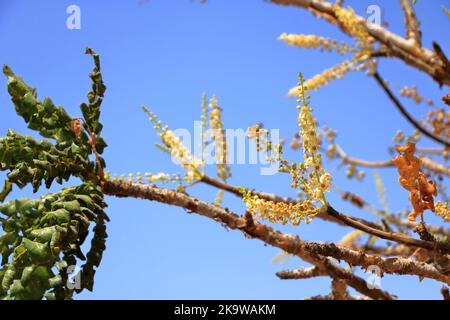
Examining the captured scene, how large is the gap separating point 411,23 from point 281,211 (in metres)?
1.99

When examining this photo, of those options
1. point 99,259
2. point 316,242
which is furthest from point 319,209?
point 99,259

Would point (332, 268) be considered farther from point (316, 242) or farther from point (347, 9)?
point (347, 9)

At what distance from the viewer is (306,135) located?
1.32 meters

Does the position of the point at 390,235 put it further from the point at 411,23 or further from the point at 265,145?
the point at 411,23

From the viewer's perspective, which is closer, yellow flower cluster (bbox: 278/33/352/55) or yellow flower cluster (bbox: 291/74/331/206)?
yellow flower cluster (bbox: 291/74/331/206)

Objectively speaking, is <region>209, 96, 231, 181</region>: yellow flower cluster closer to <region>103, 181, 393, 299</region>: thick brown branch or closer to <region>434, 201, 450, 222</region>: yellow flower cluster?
<region>103, 181, 393, 299</region>: thick brown branch

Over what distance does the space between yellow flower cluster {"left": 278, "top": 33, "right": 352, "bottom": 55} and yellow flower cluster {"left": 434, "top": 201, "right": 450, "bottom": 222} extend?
4.52 feet

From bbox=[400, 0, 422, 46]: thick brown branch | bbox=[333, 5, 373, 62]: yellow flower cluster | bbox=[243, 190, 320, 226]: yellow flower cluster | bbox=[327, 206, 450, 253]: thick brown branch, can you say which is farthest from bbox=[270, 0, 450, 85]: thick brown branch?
bbox=[243, 190, 320, 226]: yellow flower cluster

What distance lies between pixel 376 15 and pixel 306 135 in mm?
1646

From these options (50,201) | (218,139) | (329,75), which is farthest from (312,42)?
(50,201)

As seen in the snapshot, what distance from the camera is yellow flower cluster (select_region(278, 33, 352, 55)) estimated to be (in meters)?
2.69

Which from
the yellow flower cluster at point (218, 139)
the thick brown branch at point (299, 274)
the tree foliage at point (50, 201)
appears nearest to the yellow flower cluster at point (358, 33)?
the yellow flower cluster at point (218, 139)

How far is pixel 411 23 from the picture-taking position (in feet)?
9.70
